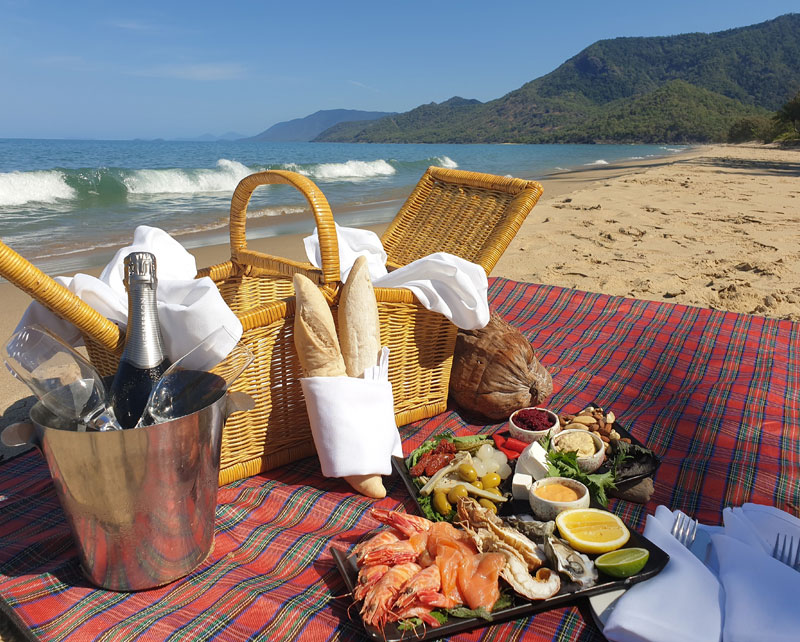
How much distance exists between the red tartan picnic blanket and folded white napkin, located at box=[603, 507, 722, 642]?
0.48 feet

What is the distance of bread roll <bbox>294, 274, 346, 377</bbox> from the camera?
6.65 feet

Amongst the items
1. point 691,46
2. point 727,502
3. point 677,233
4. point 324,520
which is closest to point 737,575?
point 727,502

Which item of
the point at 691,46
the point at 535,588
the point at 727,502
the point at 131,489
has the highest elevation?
the point at 691,46

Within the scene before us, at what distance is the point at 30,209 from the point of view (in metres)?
11.8

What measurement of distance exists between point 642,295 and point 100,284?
169 inches

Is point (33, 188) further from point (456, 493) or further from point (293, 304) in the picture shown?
point (456, 493)

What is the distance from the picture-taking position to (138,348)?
166cm

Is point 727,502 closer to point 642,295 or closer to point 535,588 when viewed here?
point 535,588

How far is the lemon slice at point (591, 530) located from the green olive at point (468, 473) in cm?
35

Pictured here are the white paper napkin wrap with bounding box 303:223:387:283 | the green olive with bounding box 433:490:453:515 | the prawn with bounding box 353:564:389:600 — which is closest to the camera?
the prawn with bounding box 353:564:389:600

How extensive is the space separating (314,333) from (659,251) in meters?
5.55

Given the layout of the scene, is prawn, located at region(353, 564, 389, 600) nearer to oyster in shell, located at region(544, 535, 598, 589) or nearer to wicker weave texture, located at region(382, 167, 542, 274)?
oyster in shell, located at region(544, 535, 598, 589)

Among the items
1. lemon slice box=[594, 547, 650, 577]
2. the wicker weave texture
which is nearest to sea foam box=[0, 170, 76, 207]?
the wicker weave texture

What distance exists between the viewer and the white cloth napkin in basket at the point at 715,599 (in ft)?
4.39
